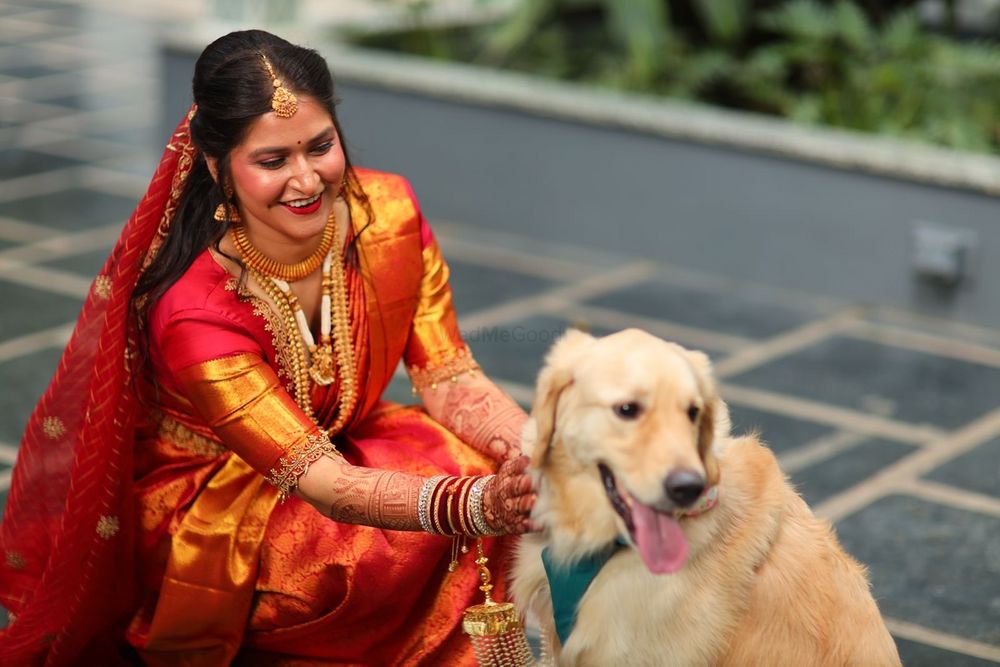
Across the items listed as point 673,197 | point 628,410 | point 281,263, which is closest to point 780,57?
point 673,197

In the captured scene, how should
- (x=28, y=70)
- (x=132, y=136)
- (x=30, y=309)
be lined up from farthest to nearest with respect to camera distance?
(x=28, y=70) < (x=132, y=136) < (x=30, y=309)

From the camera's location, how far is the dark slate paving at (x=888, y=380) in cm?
454

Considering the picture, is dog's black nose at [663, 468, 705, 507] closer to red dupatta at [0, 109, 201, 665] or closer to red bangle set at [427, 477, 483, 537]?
red bangle set at [427, 477, 483, 537]

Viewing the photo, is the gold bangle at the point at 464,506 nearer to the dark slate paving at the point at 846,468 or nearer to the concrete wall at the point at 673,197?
the dark slate paving at the point at 846,468

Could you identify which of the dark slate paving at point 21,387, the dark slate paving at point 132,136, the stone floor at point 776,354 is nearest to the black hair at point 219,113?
the stone floor at point 776,354

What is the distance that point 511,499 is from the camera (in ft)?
8.09

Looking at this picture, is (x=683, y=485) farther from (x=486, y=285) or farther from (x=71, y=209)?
(x=71, y=209)

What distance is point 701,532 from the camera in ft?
7.77

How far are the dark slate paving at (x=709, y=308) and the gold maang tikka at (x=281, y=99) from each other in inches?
108

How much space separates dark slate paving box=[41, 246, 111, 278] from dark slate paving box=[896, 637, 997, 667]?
3.43m

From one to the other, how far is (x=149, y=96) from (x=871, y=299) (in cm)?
453

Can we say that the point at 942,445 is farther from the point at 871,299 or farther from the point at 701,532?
the point at 701,532

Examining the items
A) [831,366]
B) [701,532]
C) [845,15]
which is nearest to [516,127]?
[845,15]

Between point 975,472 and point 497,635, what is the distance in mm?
1920
